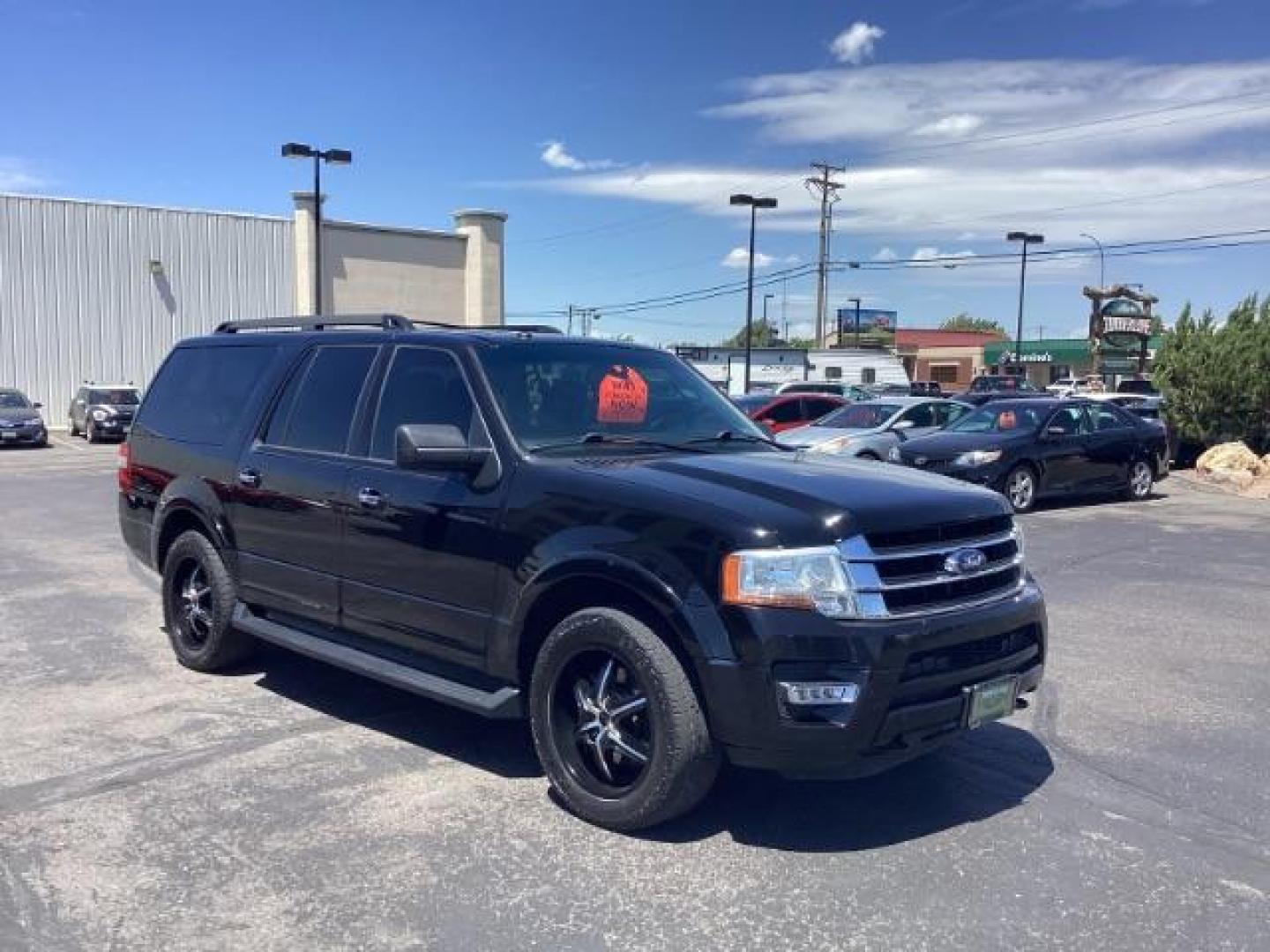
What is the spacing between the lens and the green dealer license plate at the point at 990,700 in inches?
162

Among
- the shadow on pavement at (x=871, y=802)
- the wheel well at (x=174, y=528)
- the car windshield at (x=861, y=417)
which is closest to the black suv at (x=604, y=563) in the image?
the wheel well at (x=174, y=528)

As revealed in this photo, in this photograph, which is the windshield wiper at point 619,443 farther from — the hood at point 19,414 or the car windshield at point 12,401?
the car windshield at point 12,401

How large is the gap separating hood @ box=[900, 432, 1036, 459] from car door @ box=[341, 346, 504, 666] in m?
10.6

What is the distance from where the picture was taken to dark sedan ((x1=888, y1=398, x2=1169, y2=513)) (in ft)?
48.2

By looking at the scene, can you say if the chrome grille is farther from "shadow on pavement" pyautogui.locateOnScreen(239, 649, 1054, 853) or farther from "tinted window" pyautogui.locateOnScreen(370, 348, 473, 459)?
"tinted window" pyautogui.locateOnScreen(370, 348, 473, 459)

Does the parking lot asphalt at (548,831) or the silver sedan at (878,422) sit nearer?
the parking lot asphalt at (548,831)

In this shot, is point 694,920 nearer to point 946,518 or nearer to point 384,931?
point 384,931

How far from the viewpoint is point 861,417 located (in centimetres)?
1812

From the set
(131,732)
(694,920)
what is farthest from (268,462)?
(694,920)

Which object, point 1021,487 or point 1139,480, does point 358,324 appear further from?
point 1139,480

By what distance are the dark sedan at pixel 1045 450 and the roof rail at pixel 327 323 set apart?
31.5 ft

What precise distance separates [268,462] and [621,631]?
8.60 feet

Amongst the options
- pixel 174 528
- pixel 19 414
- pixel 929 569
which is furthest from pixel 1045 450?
pixel 19 414

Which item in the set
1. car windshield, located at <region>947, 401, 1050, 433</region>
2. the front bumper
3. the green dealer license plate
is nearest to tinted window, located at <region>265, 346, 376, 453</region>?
the front bumper
